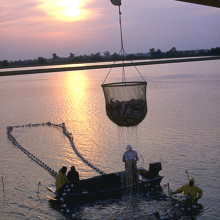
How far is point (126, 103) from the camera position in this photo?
261 inches

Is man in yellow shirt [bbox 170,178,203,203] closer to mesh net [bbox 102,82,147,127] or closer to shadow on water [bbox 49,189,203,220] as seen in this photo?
shadow on water [bbox 49,189,203,220]

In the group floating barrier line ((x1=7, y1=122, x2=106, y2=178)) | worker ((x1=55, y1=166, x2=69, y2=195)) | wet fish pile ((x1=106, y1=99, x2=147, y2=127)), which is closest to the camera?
wet fish pile ((x1=106, y1=99, x2=147, y2=127))

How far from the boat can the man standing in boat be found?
19 centimetres

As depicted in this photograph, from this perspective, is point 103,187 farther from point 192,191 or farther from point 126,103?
point 126,103

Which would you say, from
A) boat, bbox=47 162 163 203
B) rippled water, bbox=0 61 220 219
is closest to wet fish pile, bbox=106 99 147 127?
rippled water, bbox=0 61 220 219

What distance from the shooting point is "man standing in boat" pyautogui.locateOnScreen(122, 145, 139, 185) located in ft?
29.0

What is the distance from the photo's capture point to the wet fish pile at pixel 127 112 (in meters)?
6.55

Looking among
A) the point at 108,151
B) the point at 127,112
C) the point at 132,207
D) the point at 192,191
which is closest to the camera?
the point at 127,112

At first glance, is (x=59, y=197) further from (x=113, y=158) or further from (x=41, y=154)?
(x=41, y=154)

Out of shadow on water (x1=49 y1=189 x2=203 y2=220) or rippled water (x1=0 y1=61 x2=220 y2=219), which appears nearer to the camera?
shadow on water (x1=49 y1=189 x2=203 y2=220)

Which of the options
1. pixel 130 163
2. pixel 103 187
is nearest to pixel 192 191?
pixel 130 163

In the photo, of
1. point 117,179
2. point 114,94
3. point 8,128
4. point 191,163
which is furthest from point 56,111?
point 114,94

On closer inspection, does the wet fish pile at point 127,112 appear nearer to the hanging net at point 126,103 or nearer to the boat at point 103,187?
the hanging net at point 126,103

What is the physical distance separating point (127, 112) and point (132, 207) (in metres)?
3.00
